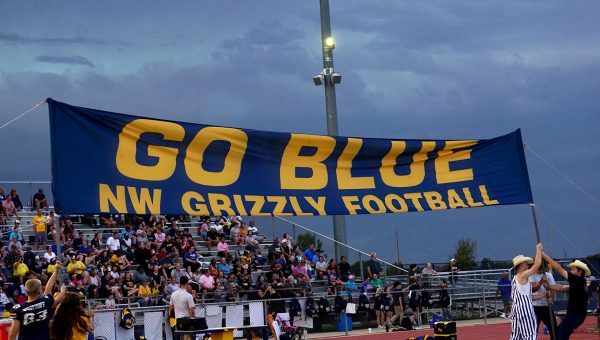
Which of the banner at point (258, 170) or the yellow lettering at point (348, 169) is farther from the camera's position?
the yellow lettering at point (348, 169)

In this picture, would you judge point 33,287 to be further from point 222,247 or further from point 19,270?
point 222,247

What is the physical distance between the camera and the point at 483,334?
23.8 meters

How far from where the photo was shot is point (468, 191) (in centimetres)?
1711

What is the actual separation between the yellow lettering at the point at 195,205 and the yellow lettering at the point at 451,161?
191 inches

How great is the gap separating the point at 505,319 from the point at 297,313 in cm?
778

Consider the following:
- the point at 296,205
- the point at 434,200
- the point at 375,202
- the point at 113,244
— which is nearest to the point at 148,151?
the point at 296,205

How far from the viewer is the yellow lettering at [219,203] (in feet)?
48.0

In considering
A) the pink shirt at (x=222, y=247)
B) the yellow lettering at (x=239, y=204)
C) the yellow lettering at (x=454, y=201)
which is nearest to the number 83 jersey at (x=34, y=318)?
the yellow lettering at (x=239, y=204)

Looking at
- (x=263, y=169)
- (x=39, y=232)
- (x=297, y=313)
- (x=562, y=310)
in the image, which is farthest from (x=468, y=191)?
(x=39, y=232)

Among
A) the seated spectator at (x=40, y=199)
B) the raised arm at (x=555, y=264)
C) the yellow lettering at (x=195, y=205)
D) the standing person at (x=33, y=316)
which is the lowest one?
the standing person at (x=33, y=316)

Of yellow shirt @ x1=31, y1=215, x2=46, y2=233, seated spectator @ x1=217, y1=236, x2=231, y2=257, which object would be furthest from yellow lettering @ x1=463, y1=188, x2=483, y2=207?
yellow shirt @ x1=31, y1=215, x2=46, y2=233

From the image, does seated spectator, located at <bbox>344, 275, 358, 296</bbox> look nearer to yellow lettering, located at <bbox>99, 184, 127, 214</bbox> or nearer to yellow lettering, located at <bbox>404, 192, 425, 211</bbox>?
yellow lettering, located at <bbox>404, 192, 425, 211</bbox>

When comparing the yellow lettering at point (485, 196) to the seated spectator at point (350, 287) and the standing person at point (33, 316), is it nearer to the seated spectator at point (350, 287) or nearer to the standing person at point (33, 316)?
the standing person at point (33, 316)

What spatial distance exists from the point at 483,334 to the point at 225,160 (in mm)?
11443
